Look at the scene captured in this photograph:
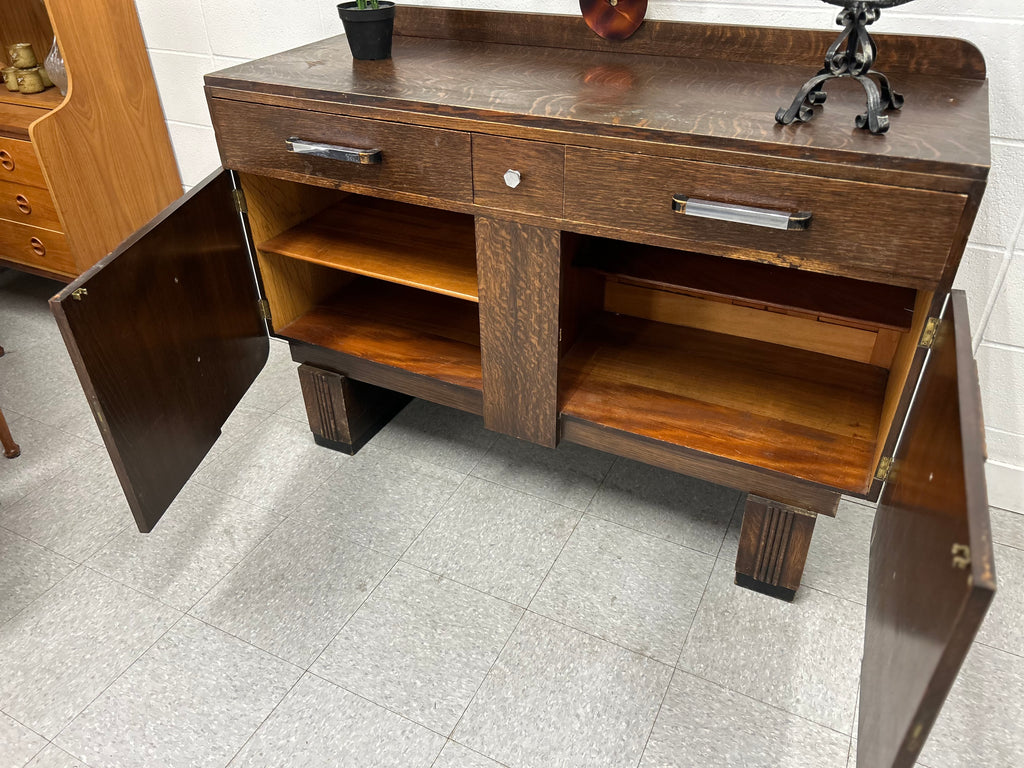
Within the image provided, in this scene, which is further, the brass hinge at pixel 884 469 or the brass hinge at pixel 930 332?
the brass hinge at pixel 884 469

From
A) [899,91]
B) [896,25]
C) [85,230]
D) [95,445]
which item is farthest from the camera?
[85,230]

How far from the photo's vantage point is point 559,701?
4.87 ft

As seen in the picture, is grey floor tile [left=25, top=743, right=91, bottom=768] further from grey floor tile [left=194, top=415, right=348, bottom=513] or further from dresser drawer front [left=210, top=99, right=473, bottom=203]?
dresser drawer front [left=210, top=99, right=473, bottom=203]

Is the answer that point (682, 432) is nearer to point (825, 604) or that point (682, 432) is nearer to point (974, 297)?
point (825, 604)

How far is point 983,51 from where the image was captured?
148 centimetres

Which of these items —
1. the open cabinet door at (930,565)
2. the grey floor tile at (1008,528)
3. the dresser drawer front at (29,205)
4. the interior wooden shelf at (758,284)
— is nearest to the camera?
the open cabinet door at (930,565)

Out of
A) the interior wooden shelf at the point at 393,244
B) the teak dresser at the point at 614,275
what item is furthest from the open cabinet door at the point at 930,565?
the interior wooden shelf at the point at 393,244

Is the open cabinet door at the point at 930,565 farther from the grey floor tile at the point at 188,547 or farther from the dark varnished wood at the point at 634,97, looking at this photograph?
the grey floor tile at the point at 188,547

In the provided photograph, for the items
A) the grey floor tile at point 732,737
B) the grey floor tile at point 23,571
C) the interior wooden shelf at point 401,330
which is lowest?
the grey floor tile at point 23,571

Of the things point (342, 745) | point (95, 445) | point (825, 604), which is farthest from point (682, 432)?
point (95, 445)

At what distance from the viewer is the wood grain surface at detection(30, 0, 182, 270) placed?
2301mm

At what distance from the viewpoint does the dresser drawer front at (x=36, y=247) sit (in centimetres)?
252

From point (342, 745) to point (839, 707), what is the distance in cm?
95

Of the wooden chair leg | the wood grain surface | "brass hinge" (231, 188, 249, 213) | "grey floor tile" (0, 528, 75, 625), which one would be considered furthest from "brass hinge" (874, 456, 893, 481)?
the wood grain surface
